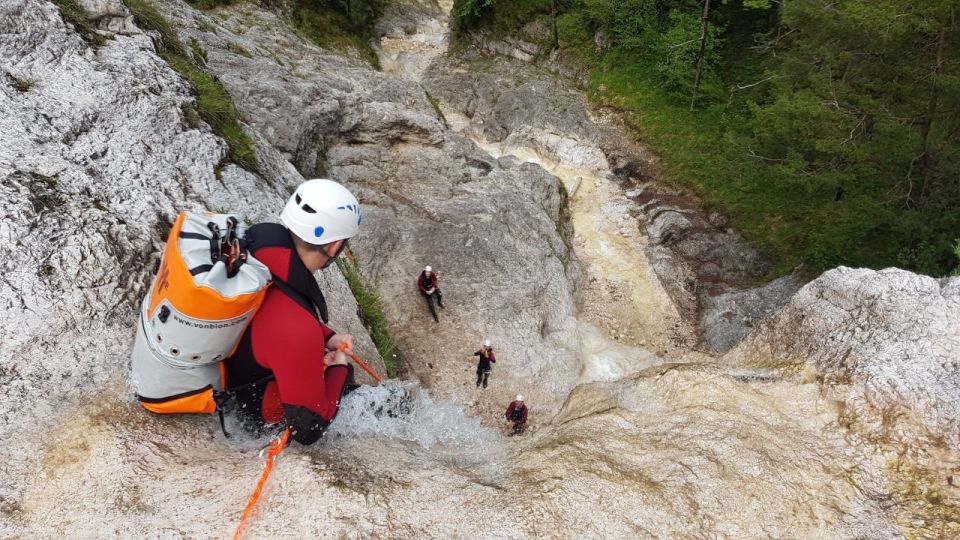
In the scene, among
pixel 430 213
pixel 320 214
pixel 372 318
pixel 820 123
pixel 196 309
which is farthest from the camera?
pixel 430 213

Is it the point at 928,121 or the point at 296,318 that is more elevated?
the point at 928,121

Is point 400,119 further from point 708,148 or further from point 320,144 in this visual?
point 708,148

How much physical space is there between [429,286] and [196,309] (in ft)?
30.5

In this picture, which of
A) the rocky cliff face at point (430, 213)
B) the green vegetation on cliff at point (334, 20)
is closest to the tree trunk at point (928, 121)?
the rocky cliff face at point (430, 213)

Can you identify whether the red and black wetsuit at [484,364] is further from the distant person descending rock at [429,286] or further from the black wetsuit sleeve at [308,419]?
the black wetsuit sleeve at [308,419]

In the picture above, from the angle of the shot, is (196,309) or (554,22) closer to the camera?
(196,309)

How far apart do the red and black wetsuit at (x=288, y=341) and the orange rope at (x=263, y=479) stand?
0.13m

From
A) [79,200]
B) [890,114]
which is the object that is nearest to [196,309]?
[79,200]

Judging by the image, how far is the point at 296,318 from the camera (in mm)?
3840

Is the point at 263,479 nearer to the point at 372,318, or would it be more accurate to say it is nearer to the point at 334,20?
the point at 372,318

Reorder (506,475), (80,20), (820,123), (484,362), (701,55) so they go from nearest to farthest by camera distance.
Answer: (506,475) < (80,20) < (484,362) < (820,123) < (701,55)

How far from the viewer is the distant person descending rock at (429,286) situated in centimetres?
1276

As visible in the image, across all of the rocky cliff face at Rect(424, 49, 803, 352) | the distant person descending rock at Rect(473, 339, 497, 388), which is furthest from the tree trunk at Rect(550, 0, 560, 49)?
the distant person descending rock at Rect(473, 339, 497, 388)

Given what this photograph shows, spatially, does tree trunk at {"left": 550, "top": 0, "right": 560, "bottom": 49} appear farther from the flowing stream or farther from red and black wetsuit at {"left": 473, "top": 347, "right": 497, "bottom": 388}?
the flowing stream
